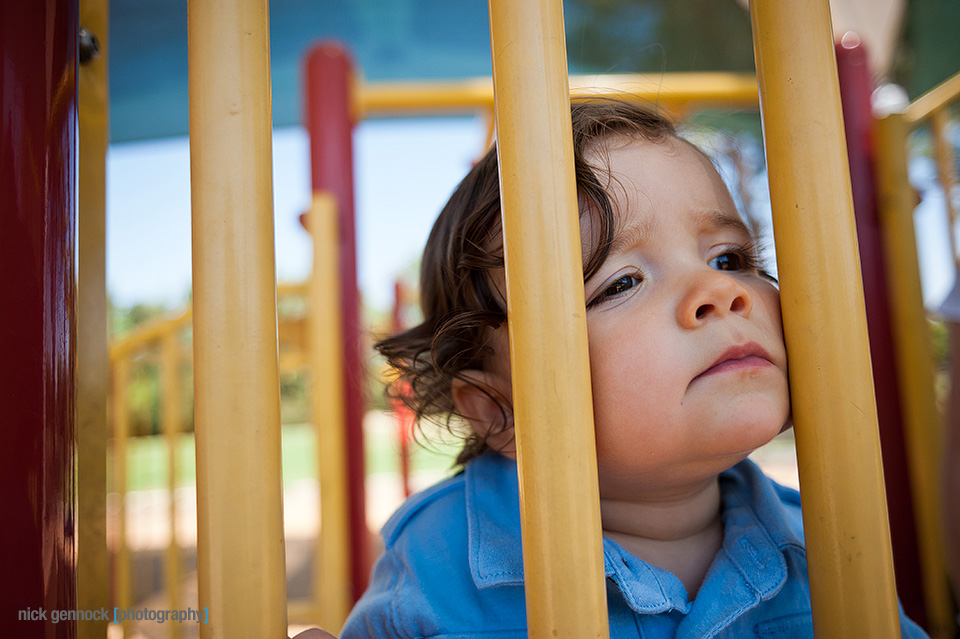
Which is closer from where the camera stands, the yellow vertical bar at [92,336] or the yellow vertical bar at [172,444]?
the yellow vertical bar at [92,336]

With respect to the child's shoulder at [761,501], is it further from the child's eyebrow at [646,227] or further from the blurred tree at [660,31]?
the blurred tree at [660,31]

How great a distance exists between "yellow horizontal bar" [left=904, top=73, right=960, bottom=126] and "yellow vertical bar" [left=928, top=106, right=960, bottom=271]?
0.01 meters

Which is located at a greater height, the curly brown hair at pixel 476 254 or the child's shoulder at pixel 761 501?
the curly brown hair at pixel 476 254

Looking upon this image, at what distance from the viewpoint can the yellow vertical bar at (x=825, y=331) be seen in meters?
0.44

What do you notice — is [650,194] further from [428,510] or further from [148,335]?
[148,335]

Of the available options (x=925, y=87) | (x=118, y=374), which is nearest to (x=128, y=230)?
(x=118, y=374)

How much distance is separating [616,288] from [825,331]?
234mm

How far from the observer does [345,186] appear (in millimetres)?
1707

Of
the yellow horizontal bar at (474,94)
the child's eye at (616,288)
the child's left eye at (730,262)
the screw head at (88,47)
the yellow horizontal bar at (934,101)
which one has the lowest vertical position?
the child's eye at (616,288)

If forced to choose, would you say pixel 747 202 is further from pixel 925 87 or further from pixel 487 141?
pixel 925 87

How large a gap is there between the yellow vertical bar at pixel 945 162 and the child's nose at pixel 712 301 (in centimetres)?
111

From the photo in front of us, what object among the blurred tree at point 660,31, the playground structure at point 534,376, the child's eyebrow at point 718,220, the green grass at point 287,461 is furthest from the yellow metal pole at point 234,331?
the green grass at point 287,461

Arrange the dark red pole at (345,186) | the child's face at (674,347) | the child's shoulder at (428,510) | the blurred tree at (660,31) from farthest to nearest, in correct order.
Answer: the blurred tree at (660,31) → the dark red pole at (345,186) → the child's shoulder at (428,510) → the child's face at (674,347)

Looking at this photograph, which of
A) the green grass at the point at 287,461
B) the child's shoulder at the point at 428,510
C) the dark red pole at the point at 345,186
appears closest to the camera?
the child's shoulder at the point at 428,510
